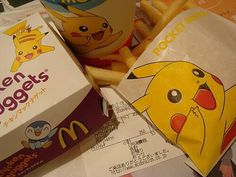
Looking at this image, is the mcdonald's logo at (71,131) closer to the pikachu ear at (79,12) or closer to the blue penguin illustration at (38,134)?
the blue penguin illustration at (38,134)

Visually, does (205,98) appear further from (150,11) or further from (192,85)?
(150,11)

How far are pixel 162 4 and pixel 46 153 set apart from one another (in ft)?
1.15

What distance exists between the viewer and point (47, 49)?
0.50 m

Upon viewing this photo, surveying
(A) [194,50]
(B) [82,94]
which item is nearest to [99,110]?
(B) [82,94]

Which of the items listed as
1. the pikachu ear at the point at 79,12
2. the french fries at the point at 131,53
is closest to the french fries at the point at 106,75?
the french fries at the point at 131,53

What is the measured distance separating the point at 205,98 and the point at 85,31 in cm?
22

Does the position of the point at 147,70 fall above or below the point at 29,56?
below

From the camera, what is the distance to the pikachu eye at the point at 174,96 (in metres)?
0.49

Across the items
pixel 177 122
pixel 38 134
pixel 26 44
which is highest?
pixel 26 44

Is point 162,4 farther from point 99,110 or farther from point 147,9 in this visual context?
point 99,110

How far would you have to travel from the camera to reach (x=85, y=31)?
1.69 feet

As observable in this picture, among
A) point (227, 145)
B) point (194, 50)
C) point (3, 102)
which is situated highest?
point (3, 102)

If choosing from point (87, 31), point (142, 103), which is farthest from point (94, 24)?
point (142, 103)

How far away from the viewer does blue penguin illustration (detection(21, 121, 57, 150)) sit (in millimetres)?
456
